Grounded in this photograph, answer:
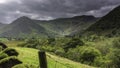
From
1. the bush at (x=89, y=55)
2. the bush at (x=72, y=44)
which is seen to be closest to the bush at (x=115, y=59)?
the bush at (x=89, y=55)

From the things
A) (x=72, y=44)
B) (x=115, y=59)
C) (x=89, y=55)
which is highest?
(x=72, y=44)

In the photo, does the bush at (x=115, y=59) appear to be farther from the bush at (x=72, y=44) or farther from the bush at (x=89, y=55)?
the bush at (x=72, y=44)

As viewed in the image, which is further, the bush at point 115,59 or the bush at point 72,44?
the bush at point 72,44

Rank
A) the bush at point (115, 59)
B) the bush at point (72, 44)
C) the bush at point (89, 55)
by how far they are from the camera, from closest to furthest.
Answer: the bush at point (115, 59)
the bush at point (89, 55)
the bush at point (72, 44)

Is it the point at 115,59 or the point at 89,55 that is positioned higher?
the point at 89,55

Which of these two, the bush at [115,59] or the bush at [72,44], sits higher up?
the bush at [72,44]

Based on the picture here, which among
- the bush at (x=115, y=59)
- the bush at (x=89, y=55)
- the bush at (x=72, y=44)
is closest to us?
the bush at (x=115, y=59)

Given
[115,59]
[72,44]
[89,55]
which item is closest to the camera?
[115,59]

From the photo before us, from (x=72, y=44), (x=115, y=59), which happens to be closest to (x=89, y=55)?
(x=115, y=59)

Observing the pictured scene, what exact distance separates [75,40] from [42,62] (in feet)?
481

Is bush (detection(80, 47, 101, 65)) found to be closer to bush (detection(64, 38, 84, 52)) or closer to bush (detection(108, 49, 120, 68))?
bush (detection(108, 49, 120, 68))

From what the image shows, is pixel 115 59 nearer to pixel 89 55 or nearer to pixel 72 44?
pixel 89 55

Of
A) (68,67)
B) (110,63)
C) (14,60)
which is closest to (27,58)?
(68,67)

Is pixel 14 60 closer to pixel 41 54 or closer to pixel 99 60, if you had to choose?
pixel 41 54
